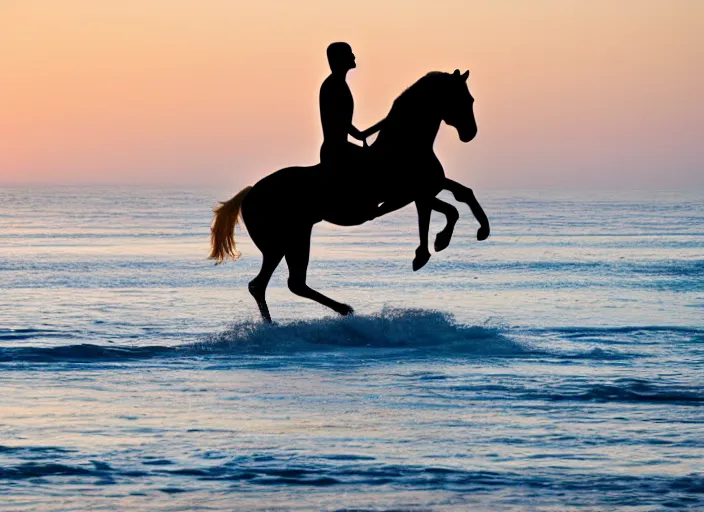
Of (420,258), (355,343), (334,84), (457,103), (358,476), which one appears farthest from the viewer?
(420,258)

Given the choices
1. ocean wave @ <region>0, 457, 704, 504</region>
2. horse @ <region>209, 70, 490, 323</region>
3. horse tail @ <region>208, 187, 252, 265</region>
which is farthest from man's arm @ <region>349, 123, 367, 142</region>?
ocean wave @ <region>0, 457, 704, 504</region>

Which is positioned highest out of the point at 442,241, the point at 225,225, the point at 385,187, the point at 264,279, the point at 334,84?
the point at 334,84

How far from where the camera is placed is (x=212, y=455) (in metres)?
6.59

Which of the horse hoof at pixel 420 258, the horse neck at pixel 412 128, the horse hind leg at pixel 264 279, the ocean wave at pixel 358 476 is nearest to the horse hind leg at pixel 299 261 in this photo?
the horse hind leg at pixel 264 279

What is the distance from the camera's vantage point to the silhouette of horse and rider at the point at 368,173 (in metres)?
11.5

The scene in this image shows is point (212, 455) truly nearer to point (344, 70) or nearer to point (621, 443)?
point (621, 443)

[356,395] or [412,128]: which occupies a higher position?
[412,128]

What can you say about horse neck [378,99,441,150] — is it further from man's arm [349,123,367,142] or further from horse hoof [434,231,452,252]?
horse hoof [434,231,452,252]

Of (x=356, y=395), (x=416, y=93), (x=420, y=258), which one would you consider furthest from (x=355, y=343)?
(x=356, y=395)

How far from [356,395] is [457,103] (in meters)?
4.00

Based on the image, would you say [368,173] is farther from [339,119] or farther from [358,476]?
[358,476]

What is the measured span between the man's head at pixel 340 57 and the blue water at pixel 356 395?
231 centimetres

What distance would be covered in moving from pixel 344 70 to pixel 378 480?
620 centimetres

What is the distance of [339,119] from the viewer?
1148 cm
